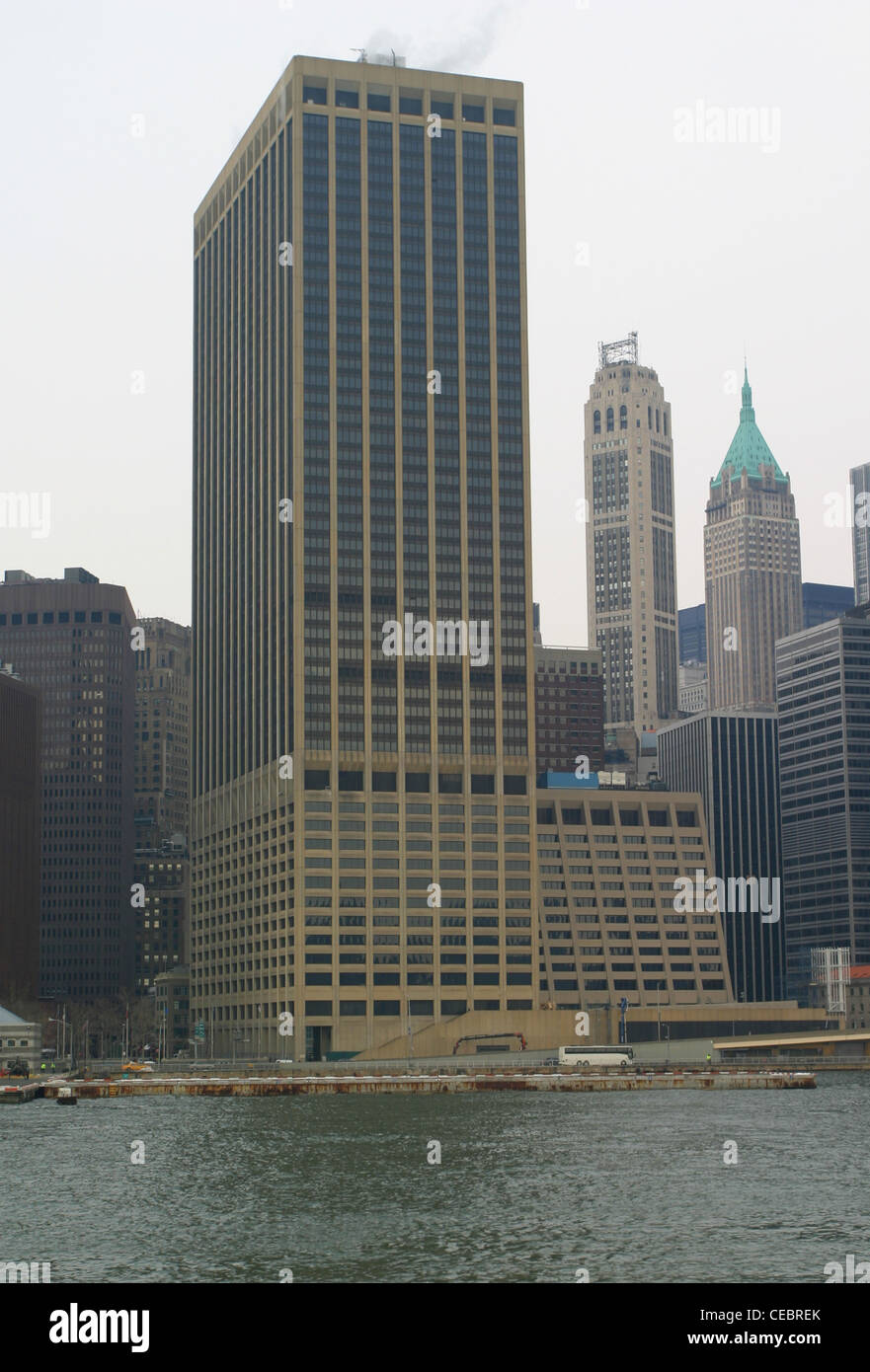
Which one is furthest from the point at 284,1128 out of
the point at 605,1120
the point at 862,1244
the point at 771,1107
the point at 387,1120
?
the point at 862,1244

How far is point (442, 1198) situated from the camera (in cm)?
9275

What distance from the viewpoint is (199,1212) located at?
292 ft

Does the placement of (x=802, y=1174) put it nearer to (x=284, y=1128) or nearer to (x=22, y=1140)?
(x=284, y=1128)

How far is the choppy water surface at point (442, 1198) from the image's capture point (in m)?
72.1

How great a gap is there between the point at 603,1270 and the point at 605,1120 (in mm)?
84359

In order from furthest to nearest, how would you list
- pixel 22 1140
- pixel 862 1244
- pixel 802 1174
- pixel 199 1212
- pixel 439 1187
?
pixel 22 1140
pixel 802 1174
pixel 439 1187
pixel 199 1212
pixel 862 1244

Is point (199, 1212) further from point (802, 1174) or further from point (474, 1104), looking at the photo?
point (474, 1104)

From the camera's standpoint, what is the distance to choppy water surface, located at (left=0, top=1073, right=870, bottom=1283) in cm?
7206
